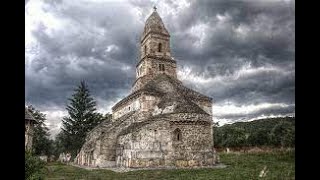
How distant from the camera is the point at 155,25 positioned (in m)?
39.0

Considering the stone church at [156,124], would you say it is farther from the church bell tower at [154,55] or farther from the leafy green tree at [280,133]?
the leafy green tree at [280,133]

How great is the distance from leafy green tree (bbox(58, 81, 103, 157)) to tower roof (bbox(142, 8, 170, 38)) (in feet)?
79.9

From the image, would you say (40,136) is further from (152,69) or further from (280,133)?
(280,133)

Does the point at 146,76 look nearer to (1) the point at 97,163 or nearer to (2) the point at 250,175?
(1) the point at 97,163

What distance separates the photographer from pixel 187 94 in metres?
32.8

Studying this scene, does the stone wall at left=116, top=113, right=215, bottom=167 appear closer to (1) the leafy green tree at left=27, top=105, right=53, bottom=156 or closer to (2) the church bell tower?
(2) the church bell tower

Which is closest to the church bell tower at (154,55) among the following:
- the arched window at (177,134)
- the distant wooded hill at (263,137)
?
the arched window at (177,134)

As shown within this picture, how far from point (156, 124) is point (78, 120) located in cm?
3607

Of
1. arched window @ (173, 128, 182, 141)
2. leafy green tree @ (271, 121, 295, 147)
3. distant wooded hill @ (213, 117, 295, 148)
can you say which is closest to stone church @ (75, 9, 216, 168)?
arched window @ (173, 128, 182, 141)

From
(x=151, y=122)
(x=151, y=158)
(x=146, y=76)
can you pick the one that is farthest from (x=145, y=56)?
(x=151, y=158)

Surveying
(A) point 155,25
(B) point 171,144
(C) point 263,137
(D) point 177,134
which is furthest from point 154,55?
Result: (C) point 263,137

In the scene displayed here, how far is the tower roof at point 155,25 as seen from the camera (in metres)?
38.6
